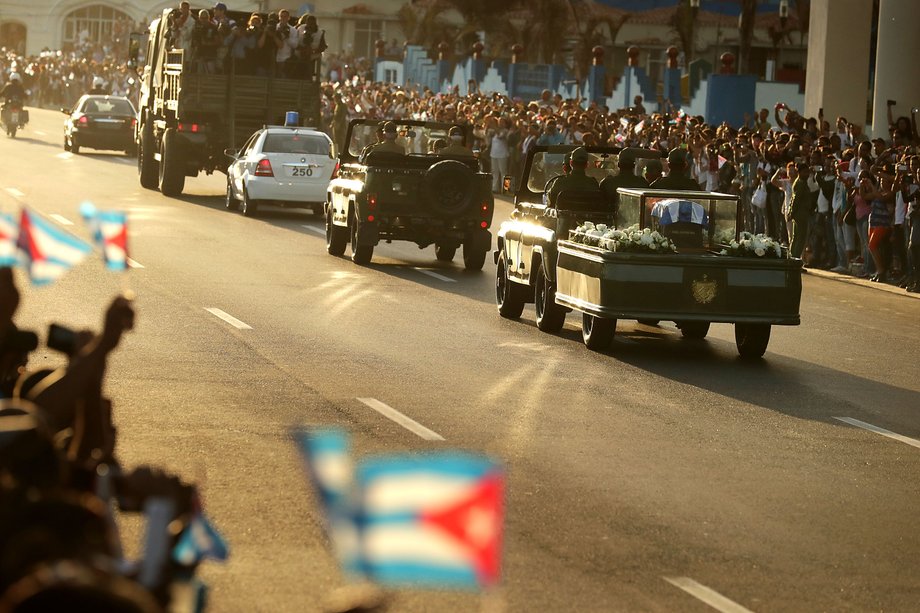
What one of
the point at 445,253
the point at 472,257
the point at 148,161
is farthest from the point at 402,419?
the point at 148,161

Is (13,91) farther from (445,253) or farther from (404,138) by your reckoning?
(445,253)

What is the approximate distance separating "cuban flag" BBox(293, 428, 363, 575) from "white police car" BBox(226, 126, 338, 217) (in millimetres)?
27175

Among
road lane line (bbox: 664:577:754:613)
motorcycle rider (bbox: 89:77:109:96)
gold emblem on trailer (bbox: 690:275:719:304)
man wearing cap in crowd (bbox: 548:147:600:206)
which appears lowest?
road lane line (bbox: 664:577:754:613)

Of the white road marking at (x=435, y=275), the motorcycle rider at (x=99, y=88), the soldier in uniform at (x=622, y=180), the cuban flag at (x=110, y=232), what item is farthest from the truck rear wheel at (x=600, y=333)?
the motorcycle rider at (x=99, y=88)

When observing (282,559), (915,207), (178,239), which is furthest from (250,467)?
(178,239)

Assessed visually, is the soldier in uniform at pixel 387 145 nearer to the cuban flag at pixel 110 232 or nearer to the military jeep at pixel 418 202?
the military jeep at pixel 418 202

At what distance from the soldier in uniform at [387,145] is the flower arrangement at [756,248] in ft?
27.6

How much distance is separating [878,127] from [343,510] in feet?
105

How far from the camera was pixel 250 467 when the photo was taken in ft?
34.3

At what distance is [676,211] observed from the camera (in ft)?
54.9

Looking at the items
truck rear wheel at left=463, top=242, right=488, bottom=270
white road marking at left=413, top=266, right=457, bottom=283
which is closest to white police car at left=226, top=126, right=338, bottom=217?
truck rear wheel at left=463, top=242, right=488, bottom=270

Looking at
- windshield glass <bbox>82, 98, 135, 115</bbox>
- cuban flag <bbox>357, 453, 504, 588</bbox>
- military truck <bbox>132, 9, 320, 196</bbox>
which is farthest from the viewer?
windshield glass <bbox>82, 98, 135, 115</bbox>

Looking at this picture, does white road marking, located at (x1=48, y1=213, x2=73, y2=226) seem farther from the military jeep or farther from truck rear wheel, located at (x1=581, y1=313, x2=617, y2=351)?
truck rear wheel, located at (x1=581, y1=313, x2=617, y2=351)

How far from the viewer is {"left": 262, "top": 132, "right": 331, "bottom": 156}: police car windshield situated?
30938 millimetres
